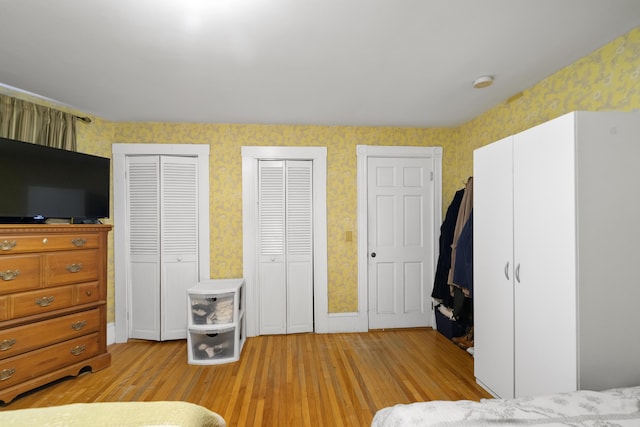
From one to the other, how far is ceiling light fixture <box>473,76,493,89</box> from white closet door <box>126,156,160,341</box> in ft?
10.5

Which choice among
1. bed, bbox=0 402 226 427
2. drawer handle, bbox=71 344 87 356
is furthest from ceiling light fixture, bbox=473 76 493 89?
drawer handle, bbox=71 344 87 356

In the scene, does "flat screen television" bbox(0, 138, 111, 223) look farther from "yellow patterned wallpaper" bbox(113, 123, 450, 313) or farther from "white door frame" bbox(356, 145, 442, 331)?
"white door frame" bbox(356, 145, 442, 331)

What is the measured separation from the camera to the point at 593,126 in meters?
1.41

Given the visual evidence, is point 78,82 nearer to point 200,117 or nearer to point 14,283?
point 200,117

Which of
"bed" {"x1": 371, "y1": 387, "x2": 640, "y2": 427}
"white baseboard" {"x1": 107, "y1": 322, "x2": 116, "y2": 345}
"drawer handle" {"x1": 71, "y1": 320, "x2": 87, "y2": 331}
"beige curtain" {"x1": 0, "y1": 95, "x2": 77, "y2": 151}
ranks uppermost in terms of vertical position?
"beige curtain" {"x1": 0, "y1": 95, "x2": 77, "y2": 151}

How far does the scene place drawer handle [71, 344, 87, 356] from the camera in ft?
7.44

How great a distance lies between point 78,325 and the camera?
2.30 m

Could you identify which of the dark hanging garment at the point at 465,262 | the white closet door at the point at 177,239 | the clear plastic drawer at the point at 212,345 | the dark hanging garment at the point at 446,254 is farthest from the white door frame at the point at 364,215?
the white closet door at the point at 177,239

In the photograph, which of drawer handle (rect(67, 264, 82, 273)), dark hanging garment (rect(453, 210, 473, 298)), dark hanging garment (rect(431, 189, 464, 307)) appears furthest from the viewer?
dark hanging garment (rect(431, 189, 464, 307))

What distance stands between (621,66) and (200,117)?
3.39 meters

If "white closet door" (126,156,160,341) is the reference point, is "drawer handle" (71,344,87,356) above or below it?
below

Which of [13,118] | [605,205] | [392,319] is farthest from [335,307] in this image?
[13,118]

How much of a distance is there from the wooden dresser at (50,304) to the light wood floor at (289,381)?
176mm

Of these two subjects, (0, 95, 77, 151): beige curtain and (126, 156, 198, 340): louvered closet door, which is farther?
(126, 156, 198, 340): louvered closet door
